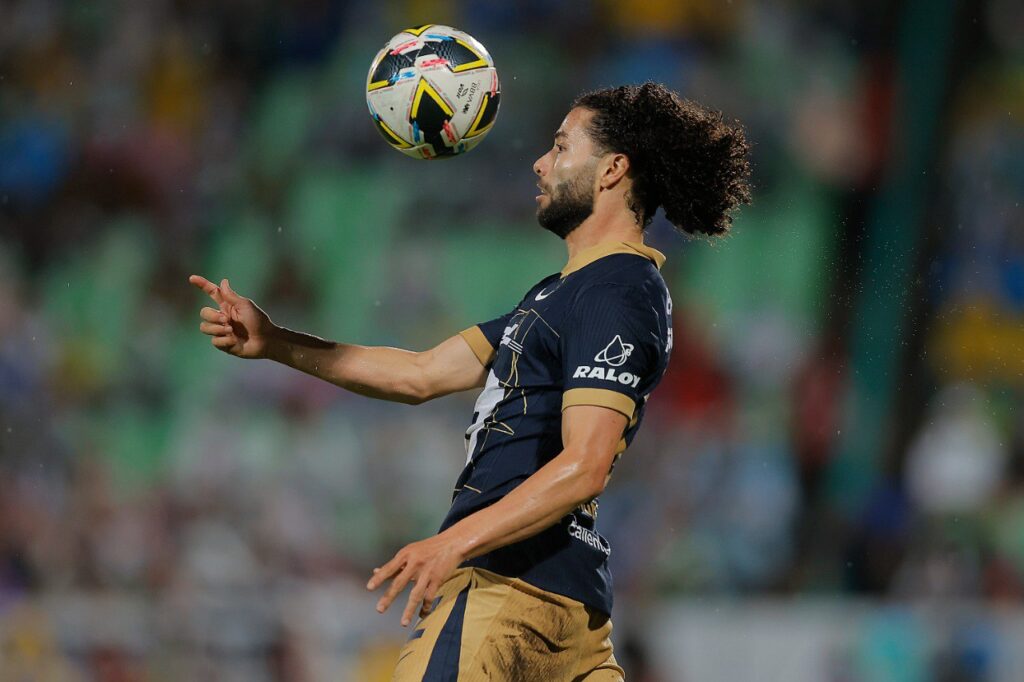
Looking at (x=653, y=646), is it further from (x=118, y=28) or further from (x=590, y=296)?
(x=118, y=28)

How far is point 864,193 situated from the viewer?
8922 mm

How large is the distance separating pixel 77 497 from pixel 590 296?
5.97 m

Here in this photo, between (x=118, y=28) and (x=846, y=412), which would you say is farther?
(x=118, y=28)

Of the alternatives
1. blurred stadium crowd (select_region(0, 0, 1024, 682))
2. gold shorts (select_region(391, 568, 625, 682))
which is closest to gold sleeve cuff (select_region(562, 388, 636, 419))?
gold shorts (select_region(391, 568, 625, 682))

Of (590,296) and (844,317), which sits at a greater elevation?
(844,317)

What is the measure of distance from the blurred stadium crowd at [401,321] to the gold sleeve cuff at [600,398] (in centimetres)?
→ 425

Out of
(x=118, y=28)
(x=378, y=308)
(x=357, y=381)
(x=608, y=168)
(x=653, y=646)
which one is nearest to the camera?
(x=608, y=168)

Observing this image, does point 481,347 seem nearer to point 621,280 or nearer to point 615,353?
point 621,280

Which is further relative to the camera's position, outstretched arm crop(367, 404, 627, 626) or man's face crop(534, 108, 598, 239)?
man's face crop(534, 108, 598, 239)

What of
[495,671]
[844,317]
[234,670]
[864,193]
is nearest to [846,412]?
[844,317]

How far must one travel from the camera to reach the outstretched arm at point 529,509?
113 inches

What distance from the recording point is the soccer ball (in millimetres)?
3969

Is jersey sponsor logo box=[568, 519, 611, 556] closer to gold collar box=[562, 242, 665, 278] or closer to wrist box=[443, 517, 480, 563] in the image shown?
wrist box=[443, 517, 480, 563]

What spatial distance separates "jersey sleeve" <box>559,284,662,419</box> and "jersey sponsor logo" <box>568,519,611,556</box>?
37 cm
